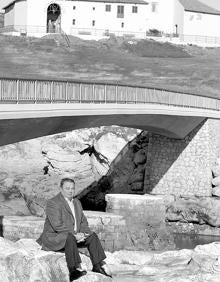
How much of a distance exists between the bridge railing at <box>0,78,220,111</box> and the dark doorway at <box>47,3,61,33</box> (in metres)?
53.5

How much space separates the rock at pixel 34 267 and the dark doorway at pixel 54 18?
87.0 metres

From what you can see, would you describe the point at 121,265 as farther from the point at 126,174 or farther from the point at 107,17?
the point at 107,17

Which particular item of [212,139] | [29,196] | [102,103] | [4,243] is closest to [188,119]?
[212,139]

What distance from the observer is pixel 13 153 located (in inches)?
2327

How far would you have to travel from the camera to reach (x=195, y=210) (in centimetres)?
4678

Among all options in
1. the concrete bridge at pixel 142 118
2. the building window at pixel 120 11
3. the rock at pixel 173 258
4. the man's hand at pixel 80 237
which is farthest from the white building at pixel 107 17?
the man's hand at pixel 80 237

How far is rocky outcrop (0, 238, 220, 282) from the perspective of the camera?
14.4 meters

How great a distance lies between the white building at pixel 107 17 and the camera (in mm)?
100312

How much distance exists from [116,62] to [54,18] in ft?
60.2

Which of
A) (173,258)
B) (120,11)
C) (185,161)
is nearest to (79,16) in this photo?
(120,11)

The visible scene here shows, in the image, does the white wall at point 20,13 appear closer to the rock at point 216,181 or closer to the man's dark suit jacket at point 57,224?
the rock at point 216,181

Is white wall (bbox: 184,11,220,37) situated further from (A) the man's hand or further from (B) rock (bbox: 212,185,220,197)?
(A) the man's hand

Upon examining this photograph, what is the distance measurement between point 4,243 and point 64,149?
4065cm

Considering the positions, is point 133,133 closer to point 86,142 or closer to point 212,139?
point 86,142
